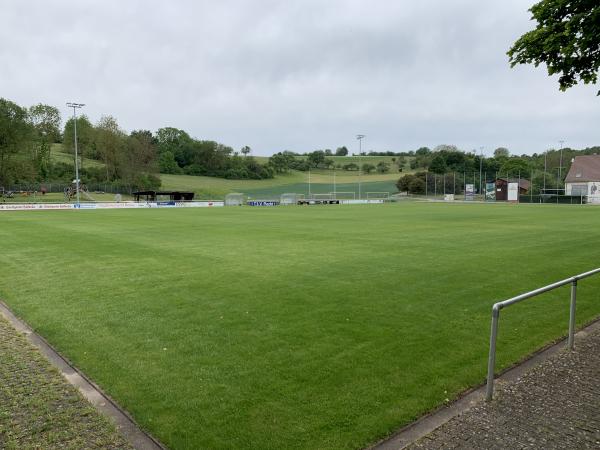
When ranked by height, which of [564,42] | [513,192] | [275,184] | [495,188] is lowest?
[513,192]

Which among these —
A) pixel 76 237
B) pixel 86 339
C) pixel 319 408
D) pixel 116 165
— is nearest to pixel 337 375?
pixel 319 408

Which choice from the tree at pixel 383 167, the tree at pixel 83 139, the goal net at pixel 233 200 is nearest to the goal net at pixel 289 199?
the goal net at pixel 233 200

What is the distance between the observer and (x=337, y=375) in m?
5.28

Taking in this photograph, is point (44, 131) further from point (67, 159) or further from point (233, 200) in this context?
point (233, 200)

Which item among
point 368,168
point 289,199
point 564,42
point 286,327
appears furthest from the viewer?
point 368,168

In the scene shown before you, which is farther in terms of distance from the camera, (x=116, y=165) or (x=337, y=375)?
(x=116, y=165)

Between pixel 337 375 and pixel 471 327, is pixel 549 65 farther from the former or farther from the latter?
pixel 337 375

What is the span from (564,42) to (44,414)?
1444 centimetres

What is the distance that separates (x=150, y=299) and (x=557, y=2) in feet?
42.7

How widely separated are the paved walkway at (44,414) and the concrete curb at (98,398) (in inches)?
2.7

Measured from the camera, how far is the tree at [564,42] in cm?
1192

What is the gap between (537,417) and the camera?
429 cm

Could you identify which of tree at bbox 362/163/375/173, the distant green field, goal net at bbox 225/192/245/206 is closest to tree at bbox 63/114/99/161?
the distant green field

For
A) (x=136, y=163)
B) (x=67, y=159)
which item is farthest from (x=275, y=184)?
(x=67, y=159)
